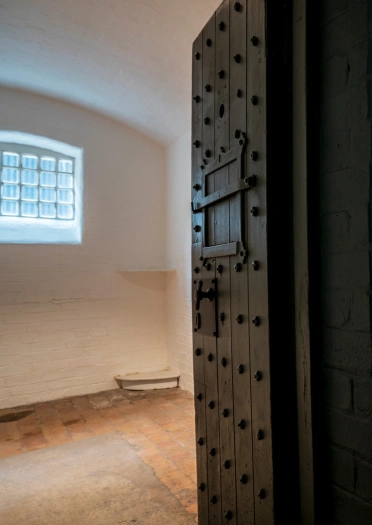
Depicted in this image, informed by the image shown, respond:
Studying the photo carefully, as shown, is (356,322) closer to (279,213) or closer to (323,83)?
(279,213)

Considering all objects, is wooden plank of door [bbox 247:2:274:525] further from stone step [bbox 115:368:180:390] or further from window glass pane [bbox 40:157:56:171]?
window glass pane [bbox 40:157:56:171]

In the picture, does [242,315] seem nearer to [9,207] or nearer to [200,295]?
[200,295]

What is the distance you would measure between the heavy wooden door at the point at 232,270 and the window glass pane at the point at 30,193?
2527 millimetres

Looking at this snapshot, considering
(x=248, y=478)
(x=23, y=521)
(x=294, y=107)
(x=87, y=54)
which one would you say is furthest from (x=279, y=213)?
(x=87, y=54)

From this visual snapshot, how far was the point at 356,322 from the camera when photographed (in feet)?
2.79

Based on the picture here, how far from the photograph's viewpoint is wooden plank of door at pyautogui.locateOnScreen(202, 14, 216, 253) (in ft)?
4.41

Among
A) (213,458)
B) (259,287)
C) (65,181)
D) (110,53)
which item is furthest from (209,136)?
(65,181)

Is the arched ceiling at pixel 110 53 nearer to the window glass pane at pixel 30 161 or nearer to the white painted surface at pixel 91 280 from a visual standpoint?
the white painted surface at pixel 91 280

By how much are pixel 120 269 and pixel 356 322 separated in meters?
3.12

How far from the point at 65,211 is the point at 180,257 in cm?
124

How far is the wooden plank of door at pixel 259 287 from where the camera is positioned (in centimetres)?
102

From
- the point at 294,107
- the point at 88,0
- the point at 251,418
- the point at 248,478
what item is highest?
the point at 88,0

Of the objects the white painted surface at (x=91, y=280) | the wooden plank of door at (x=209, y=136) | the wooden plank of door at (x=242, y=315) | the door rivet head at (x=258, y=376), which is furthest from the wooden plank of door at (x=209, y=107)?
the white painted surface at (x=91, y=280)

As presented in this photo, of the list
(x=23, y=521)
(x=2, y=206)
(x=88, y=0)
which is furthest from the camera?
(x=2, y=206)
